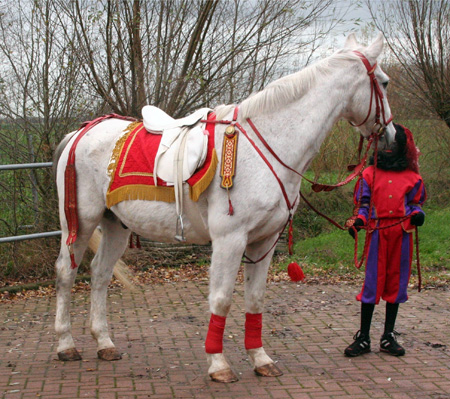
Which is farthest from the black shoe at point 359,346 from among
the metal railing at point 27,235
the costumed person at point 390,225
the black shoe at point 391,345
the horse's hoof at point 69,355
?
the metal railing at point 27,235

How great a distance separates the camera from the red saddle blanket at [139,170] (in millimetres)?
4281

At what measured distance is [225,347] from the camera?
518 centimetres

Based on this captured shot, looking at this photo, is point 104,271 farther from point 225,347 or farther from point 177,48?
point 177,48

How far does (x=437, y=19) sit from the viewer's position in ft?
38.7

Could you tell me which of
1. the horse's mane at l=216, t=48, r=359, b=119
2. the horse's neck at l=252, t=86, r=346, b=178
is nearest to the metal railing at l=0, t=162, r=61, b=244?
the horse's mane at l=216, t=48, r=359, b=119

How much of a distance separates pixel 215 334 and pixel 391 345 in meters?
1.60

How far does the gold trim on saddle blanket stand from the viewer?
412 centimetres

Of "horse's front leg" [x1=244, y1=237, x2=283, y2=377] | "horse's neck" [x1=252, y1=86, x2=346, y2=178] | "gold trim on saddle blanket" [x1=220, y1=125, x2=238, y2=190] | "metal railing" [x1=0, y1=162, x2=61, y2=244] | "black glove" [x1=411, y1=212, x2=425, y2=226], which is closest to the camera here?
"gold trim on saddle blanket" [x1=220, y1=125, x2=238, y2=190]

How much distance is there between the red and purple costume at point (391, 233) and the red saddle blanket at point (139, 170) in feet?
4.89

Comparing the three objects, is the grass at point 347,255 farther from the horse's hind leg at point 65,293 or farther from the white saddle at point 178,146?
the white saddle at point 178,146

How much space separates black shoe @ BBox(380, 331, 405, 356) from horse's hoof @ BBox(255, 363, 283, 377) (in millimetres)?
1062

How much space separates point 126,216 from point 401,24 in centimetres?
935

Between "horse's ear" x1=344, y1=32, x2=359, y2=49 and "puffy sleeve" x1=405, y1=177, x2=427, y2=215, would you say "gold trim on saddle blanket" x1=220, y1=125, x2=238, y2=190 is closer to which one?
"horse's ear" x1=344, y1=32, x2=359, y2=49

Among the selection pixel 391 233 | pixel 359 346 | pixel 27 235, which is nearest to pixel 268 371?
pixel 359 346
